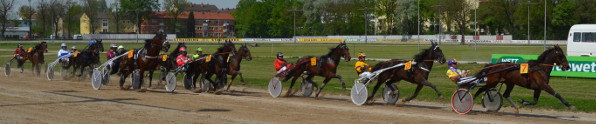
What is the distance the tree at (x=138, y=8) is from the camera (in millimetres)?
115875

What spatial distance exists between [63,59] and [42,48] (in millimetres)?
2433

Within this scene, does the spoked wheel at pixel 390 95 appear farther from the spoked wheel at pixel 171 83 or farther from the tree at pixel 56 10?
the tree at pixel 56 10

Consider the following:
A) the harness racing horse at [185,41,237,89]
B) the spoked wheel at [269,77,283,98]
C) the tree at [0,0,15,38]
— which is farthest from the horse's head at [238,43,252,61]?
the tree at [0,0,15,38]

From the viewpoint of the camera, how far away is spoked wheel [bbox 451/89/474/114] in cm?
1208

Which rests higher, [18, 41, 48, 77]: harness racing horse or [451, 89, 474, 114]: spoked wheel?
[18, 41, 48, 77]: harness racing horse

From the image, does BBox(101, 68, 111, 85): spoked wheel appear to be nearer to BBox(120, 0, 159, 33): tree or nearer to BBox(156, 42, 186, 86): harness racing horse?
BBox(156, 42, 186, 86): harness racing horse

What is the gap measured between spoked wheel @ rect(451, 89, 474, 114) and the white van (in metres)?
23.9

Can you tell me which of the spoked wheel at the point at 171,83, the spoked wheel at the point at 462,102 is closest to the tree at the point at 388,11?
the spoked wheel at the point at 171,83

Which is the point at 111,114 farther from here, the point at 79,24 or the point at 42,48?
the point at 79,24

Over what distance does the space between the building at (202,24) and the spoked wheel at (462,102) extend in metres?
116

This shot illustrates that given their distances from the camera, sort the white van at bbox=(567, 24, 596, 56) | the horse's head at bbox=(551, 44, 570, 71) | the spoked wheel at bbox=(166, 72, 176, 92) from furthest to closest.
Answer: the white van at bbox=(567, 24, 596, 56), the spoked wheel at bbox=(166, 72, 176, 92), the horse's head at bbox=(551, 44, 570, 71)

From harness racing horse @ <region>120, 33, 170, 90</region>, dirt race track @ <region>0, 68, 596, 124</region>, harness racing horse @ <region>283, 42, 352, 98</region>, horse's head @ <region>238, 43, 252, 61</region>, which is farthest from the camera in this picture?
harness racing horse @ <region>120, 33, 170, 90</region>

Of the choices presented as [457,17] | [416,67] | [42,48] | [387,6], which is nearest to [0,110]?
[416,67]

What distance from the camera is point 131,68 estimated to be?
1836 cm
